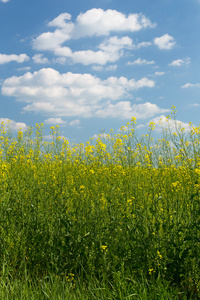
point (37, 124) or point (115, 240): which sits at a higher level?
point (37, 124)

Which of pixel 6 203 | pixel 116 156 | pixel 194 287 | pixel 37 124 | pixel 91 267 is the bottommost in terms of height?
pixel 194 287

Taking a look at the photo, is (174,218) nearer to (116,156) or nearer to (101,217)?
(101,217)

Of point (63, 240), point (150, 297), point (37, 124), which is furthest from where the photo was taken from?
point (37, 124)

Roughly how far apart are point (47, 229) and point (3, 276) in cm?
65

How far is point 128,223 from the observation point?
3.02 m

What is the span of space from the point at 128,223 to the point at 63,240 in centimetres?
77

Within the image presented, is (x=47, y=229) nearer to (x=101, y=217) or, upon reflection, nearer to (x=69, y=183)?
(x=101, y=217)

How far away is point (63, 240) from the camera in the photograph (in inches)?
126

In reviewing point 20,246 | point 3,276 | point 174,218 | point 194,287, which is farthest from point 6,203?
point 194,287

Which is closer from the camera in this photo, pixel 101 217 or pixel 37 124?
pixel 101 217

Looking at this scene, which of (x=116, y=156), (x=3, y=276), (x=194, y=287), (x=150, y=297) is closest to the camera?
(x=150, y=297)

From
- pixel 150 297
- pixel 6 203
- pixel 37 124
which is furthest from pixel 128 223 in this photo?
pixel 37 124

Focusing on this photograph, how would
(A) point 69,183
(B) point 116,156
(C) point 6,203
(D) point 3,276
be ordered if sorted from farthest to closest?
1. (B) point 116,156
2. (A) point 69,183
3. (C) point 6,203
4. (D) point 3,276

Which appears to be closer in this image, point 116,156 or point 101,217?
point 101,217
